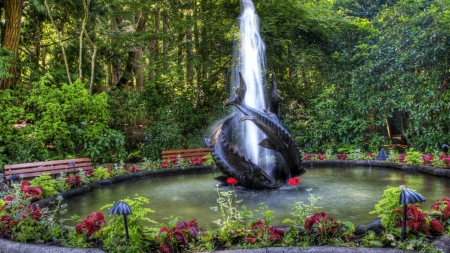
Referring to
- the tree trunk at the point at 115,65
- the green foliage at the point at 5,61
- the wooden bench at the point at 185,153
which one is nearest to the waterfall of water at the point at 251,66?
the wooden bench at the point at 185,153

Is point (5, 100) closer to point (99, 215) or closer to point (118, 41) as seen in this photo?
point (118, 41)

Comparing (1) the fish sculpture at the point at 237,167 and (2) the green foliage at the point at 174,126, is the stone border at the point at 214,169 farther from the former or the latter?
(2) the green foliage at the point at 174,126

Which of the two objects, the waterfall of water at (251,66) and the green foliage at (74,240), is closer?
the green foliage at (74,240)

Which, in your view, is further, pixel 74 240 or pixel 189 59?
pixel 189 59

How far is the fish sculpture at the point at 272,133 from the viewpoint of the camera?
6387 mm

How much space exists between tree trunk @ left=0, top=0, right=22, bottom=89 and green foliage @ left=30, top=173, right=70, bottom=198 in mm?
6505

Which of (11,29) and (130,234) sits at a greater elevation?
(11,29)

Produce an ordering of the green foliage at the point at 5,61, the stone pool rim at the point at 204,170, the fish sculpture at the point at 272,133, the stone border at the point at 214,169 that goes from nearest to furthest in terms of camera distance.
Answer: the stone border at the point at 214,169 → the fish sculpture at the point at 272,133 → the stone pool rim at the point at 204,170 → the green foliage at the point at 5,61

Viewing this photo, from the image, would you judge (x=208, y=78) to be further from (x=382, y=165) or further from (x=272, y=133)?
(x=272, y=133)

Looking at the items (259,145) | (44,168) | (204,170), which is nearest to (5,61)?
(44,168)

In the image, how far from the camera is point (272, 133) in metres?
6.44

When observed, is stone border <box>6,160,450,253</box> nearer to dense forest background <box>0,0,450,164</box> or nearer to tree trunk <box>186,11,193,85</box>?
dense forest background <box>0,0,450,164</box>

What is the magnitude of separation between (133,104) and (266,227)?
10.6m

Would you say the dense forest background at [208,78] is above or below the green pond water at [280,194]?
above
